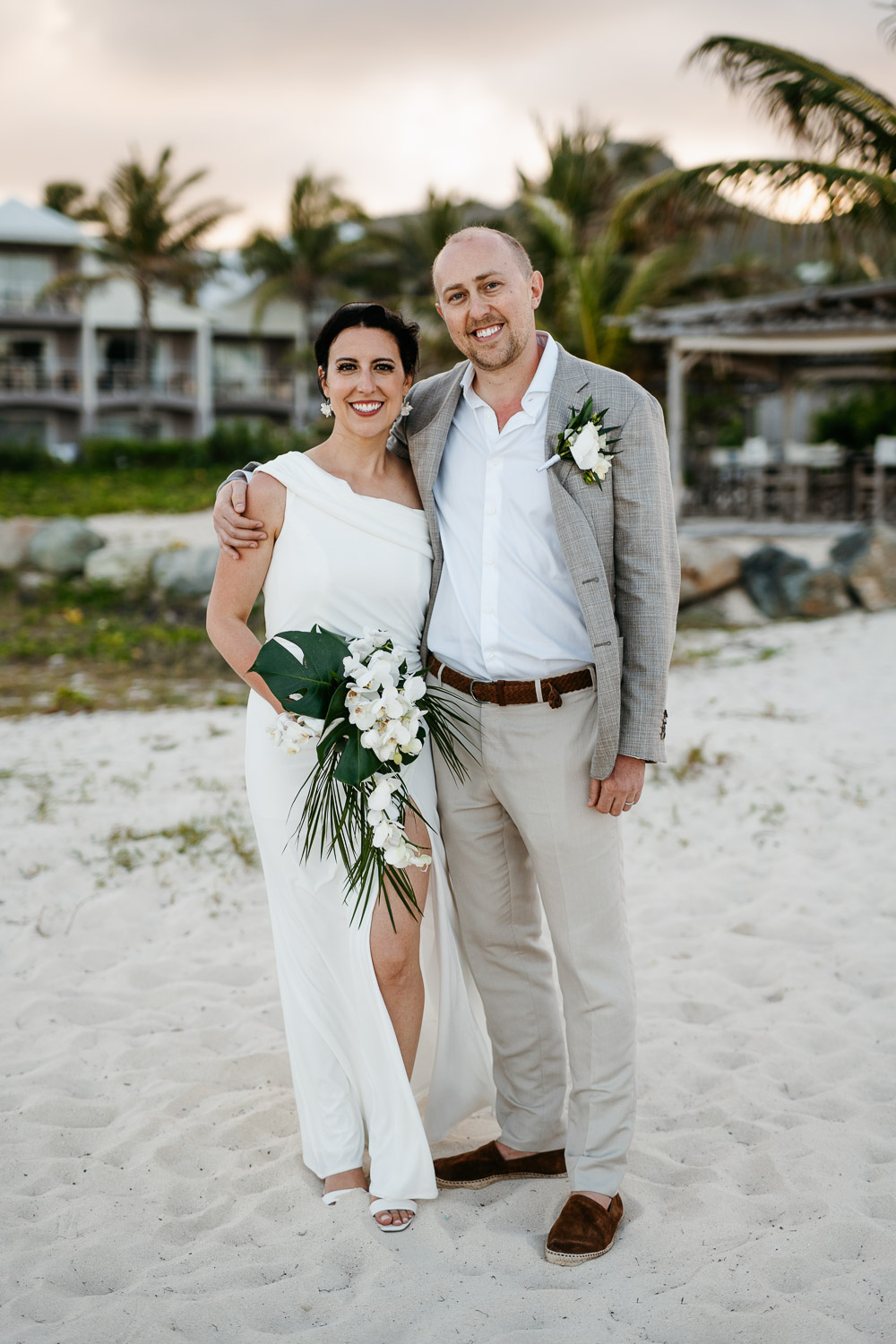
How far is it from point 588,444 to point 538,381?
345 mm

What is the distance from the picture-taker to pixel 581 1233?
2.76 m

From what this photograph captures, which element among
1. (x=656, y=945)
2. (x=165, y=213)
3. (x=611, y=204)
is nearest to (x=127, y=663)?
(x=656, y=945)

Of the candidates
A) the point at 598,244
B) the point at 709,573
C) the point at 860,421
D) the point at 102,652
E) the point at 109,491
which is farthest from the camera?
the point at 109,491

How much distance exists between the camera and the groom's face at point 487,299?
9.57ft

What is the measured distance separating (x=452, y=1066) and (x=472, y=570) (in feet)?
4.95

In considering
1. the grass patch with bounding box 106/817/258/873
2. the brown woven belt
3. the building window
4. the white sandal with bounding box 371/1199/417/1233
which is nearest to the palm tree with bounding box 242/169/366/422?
the building window

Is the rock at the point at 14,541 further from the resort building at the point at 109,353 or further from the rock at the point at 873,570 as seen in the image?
the resort building at the point at 109,353

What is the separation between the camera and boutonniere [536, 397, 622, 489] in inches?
108

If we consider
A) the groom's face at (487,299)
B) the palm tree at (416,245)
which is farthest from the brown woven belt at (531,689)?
the palm tree at (416,245)

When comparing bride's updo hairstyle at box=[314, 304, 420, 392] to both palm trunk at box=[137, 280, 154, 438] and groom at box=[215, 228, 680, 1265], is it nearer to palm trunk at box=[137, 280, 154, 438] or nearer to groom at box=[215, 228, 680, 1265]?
groom at box=[215, 228, 680, 1265]

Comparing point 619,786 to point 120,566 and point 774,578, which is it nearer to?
point 774,578

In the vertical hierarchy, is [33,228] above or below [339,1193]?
above

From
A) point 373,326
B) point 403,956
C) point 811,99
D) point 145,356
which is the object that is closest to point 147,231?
point 145,356

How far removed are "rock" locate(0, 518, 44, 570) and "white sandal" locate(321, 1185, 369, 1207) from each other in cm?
1266
